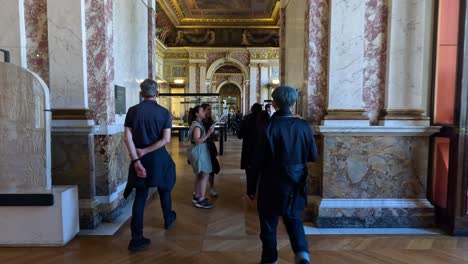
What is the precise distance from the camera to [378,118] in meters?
3.93

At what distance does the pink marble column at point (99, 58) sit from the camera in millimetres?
3771

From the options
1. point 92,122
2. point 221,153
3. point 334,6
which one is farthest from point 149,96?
point 221,153

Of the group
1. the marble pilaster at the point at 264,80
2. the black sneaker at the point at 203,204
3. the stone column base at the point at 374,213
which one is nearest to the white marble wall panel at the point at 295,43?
the stone column base at the point at 374,213

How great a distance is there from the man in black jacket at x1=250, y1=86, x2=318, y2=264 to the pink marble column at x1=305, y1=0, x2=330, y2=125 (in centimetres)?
153

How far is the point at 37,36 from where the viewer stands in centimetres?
379

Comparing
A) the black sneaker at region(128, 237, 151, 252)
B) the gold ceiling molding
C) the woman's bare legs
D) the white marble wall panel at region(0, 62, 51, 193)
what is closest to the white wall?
the white marble wall panel at region(0, 62, 51, 193)

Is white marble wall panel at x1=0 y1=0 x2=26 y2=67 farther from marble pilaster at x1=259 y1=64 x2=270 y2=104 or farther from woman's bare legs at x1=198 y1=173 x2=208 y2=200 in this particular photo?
marble pilaster at x1=259 y1=64 x2=270 y2=104

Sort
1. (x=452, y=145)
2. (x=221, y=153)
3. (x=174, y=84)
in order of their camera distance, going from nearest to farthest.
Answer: (x=452, y=145) → (x=221, y=153) → (x=174, y=84)

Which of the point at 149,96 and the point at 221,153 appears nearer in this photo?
the point at 149,96

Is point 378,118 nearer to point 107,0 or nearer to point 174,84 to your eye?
point 107,0

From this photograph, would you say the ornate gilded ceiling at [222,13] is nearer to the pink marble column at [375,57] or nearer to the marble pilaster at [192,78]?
the marble pilaster at [192,78]

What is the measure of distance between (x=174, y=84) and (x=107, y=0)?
15945 millimetres

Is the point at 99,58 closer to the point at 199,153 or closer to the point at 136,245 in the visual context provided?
the point at 199,153

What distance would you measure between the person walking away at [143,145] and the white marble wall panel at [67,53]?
1013mm
